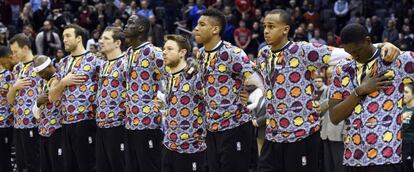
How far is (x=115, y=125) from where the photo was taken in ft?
35.3

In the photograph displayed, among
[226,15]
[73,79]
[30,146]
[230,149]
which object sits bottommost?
[30,146]

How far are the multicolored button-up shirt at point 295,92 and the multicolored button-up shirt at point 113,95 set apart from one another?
9.37 feet

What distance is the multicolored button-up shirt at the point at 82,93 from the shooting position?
11.1 m

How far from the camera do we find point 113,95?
35.1 ft

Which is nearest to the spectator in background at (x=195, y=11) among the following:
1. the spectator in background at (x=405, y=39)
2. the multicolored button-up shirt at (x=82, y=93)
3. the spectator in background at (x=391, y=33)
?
the spectator in background at (x=391, y=33)

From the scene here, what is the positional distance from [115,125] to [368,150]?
4.42 meters

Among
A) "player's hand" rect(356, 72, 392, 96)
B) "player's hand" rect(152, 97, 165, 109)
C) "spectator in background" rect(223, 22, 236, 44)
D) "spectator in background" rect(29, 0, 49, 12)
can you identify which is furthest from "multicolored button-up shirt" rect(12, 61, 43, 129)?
"spectator in background" rect(29, 0, 49, 12)

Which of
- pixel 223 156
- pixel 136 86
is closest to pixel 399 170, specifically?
pixel 223 156

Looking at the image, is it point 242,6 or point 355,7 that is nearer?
point 242,6

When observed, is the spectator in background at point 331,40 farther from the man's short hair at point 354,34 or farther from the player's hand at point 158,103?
the man's short hair at point 354,34

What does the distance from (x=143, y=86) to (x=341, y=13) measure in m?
15.8

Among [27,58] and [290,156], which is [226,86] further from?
[27,58]

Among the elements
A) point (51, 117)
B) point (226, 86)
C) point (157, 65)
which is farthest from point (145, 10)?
point (226, 86)

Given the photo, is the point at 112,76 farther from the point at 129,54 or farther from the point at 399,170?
the point at 399,170
